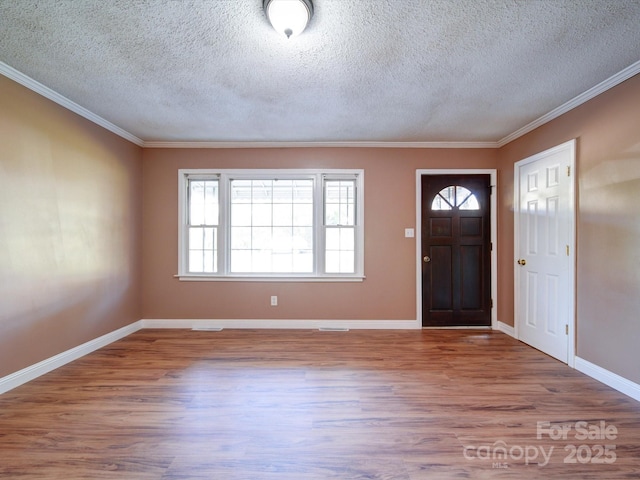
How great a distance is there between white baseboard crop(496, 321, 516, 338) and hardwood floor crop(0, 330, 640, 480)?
523mm

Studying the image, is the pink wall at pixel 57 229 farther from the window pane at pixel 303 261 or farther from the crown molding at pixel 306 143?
the window pane at pixel 303 261

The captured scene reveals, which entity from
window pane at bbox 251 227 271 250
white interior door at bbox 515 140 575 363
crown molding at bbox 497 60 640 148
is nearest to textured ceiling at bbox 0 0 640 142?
crown molding at bbox 497 60 640 148

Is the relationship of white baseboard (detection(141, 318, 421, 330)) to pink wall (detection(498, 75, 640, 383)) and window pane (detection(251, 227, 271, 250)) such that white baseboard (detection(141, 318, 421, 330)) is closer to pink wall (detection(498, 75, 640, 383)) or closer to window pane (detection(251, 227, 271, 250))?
window pane (detection(251, 227, 271, 250))

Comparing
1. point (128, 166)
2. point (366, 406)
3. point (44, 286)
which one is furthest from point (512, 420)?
point (128, 166)

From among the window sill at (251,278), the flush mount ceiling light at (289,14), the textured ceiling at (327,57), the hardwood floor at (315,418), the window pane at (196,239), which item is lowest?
the hardwood floor at (315,418)

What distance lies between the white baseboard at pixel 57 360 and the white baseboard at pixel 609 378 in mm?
4813

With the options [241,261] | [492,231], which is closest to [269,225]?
[241,261]

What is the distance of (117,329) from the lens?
11.1 feet

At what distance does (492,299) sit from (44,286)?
195 inches

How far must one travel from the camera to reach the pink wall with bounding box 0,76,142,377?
2.24 m

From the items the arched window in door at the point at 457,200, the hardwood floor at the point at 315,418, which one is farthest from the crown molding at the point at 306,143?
the hardwood floor at the point at 315,418

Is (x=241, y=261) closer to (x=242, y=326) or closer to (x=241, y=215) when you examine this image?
(x=241, y=215)

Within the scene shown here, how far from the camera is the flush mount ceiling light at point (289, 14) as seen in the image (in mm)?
1529

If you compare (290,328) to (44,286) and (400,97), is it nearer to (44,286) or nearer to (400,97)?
(44,286)
